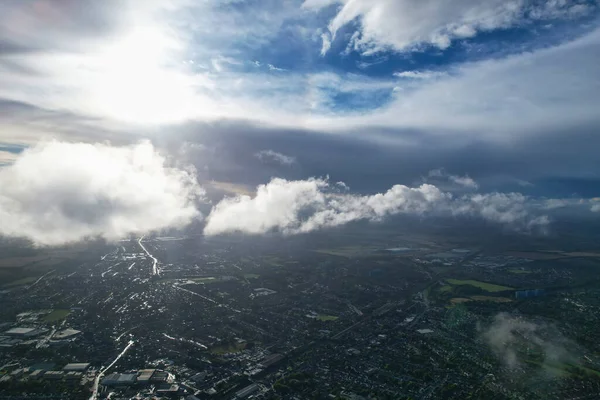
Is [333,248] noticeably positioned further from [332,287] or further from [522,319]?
[522,319]

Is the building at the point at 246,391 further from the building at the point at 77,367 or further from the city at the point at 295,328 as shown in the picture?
the building at the point at 77,367

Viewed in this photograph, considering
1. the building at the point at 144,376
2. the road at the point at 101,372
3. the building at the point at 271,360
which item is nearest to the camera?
the road at the point at 101,372

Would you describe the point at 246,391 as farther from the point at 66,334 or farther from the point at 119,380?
the point at 66,334

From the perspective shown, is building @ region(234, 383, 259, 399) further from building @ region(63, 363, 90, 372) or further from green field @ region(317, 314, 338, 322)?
green field @ region(317, 314, 338, 322)

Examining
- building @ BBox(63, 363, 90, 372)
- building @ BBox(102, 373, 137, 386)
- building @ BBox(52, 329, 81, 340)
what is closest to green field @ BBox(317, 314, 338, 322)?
building @ BBox(102, 373, 137, 386)

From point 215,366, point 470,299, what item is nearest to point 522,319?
point 470,299

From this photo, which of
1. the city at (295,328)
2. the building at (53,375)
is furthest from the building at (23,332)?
the building at (53,375)

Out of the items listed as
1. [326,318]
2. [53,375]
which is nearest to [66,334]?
[53,375]
